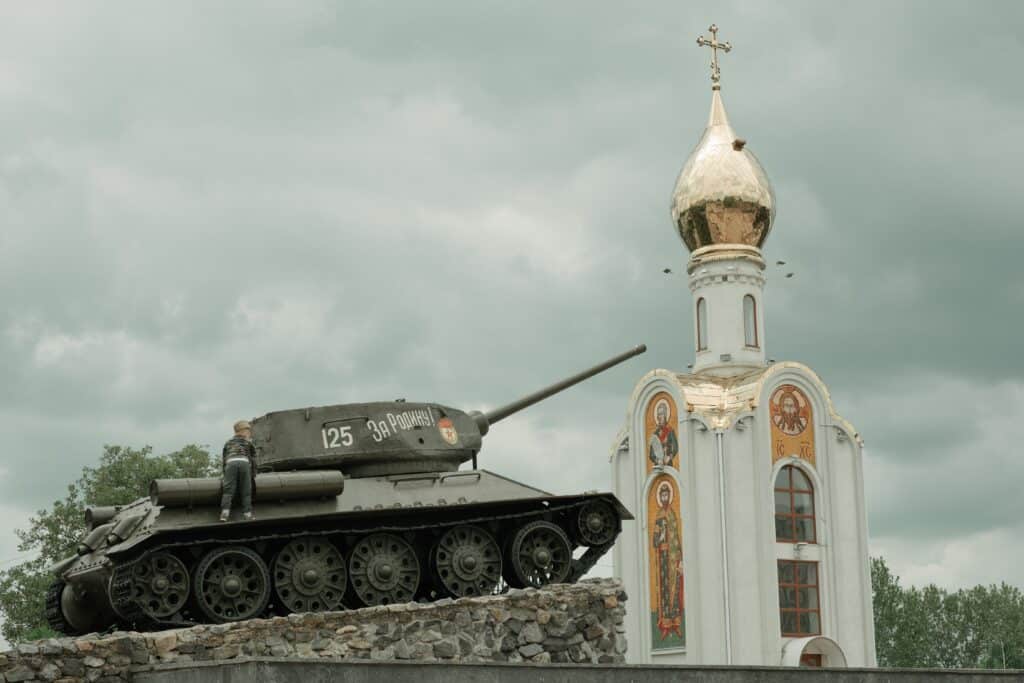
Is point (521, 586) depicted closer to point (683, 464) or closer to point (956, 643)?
point (683, 464)

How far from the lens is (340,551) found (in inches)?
634

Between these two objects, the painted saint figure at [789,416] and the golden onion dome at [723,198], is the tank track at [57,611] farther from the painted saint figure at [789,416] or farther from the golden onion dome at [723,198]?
the golden onion dome at [723,198]

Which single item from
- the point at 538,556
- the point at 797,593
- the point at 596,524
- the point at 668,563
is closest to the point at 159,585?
the point at 538,556

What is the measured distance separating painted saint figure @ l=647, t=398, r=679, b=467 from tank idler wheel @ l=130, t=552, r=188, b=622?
64.4 feet

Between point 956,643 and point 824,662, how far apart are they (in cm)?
2136

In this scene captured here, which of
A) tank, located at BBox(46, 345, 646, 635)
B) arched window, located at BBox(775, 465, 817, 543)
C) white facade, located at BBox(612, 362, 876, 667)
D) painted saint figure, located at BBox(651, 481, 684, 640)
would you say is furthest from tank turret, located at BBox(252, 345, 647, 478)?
arched window, located at BBox(775, 465, 817, 543)

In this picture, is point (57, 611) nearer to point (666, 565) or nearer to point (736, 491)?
point (736, 491)

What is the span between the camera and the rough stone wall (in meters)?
14.0

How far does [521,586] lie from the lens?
16.7 metres

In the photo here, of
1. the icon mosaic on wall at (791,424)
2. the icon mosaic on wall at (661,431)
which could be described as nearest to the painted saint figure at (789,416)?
the icon mosaic on wall at (791,424)

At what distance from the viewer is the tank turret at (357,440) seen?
1675 centimetres

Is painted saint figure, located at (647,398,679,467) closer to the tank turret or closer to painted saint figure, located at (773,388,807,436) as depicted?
painted saint figure, located at (773,388,807,436)

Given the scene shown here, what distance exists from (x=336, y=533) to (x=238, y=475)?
1.19m

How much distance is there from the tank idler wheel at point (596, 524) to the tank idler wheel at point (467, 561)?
1.01 meters
